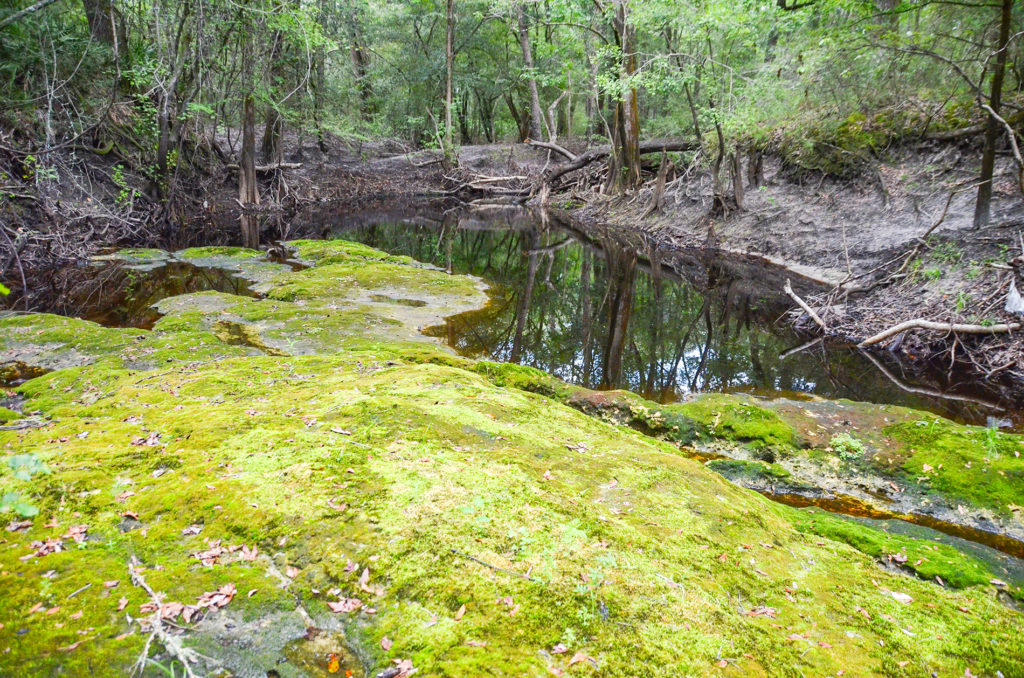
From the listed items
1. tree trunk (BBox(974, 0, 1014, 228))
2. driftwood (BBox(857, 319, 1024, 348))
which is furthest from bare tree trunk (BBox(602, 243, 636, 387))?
tree trunk (BBox(974, 0, 1014, 228))

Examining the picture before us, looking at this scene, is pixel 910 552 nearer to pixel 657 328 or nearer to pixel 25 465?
pixel 25 465

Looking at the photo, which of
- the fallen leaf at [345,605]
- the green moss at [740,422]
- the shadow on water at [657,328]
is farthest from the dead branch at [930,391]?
the fallen leaf at [345,605]

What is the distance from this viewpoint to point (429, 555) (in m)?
2.54

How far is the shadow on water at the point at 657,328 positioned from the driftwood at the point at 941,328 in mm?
307

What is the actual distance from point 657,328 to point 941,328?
4612mm

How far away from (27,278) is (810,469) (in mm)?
15126

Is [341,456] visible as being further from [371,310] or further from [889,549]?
[371,310]

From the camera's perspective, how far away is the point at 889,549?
150 inches

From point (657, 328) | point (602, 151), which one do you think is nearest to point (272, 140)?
point (602, 151)

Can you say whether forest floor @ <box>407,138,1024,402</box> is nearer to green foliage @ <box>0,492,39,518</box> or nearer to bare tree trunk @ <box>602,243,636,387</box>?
bare tree trunk @ <box>602,243,636,387</box>

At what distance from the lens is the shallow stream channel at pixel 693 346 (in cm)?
522

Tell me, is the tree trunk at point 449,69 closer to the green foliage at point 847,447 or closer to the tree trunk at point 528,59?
the tree trunk at point 528,59

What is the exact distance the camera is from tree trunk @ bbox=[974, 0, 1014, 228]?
8789 millimetres

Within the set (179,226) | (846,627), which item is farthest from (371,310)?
(179,226)
